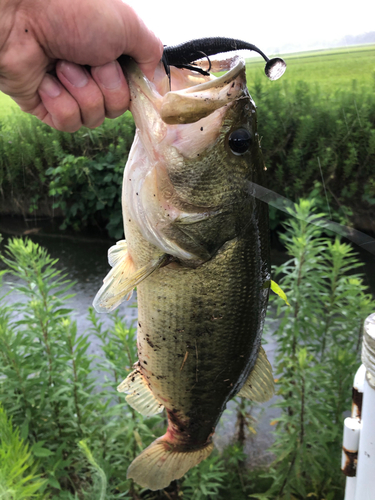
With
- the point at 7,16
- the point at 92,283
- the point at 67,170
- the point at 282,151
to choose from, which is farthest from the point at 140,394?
the point at 67,170

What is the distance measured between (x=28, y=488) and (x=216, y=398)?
642mm

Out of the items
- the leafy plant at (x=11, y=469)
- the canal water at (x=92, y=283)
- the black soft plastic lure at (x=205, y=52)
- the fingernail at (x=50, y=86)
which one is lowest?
the canal water at (x=92, y=283)

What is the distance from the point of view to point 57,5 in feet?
3.16

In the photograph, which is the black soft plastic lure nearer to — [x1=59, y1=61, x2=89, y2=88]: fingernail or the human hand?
the human hand

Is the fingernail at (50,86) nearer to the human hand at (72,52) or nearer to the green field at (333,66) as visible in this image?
the human hand at (72,52)

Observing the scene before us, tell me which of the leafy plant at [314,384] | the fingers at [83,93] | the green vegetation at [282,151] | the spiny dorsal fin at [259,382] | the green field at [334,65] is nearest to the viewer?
the fingers at [83,93]

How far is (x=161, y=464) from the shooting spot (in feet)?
4.78

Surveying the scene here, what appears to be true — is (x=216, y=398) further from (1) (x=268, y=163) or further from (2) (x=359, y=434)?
(1) (x=268, y=163)

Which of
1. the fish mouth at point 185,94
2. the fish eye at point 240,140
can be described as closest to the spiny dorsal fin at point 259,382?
the fish eye at point 240,140

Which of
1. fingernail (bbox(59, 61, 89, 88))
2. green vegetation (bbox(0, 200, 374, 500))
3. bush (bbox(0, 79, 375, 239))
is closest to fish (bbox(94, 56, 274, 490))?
fingernail (bbox(59, 61, 89, 88))

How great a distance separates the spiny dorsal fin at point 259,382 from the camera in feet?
4.49

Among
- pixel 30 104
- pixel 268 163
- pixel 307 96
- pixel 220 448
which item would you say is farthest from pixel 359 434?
pixel 307 96

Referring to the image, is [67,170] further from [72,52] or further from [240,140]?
A: [240,140]

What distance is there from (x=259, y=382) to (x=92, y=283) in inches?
154
